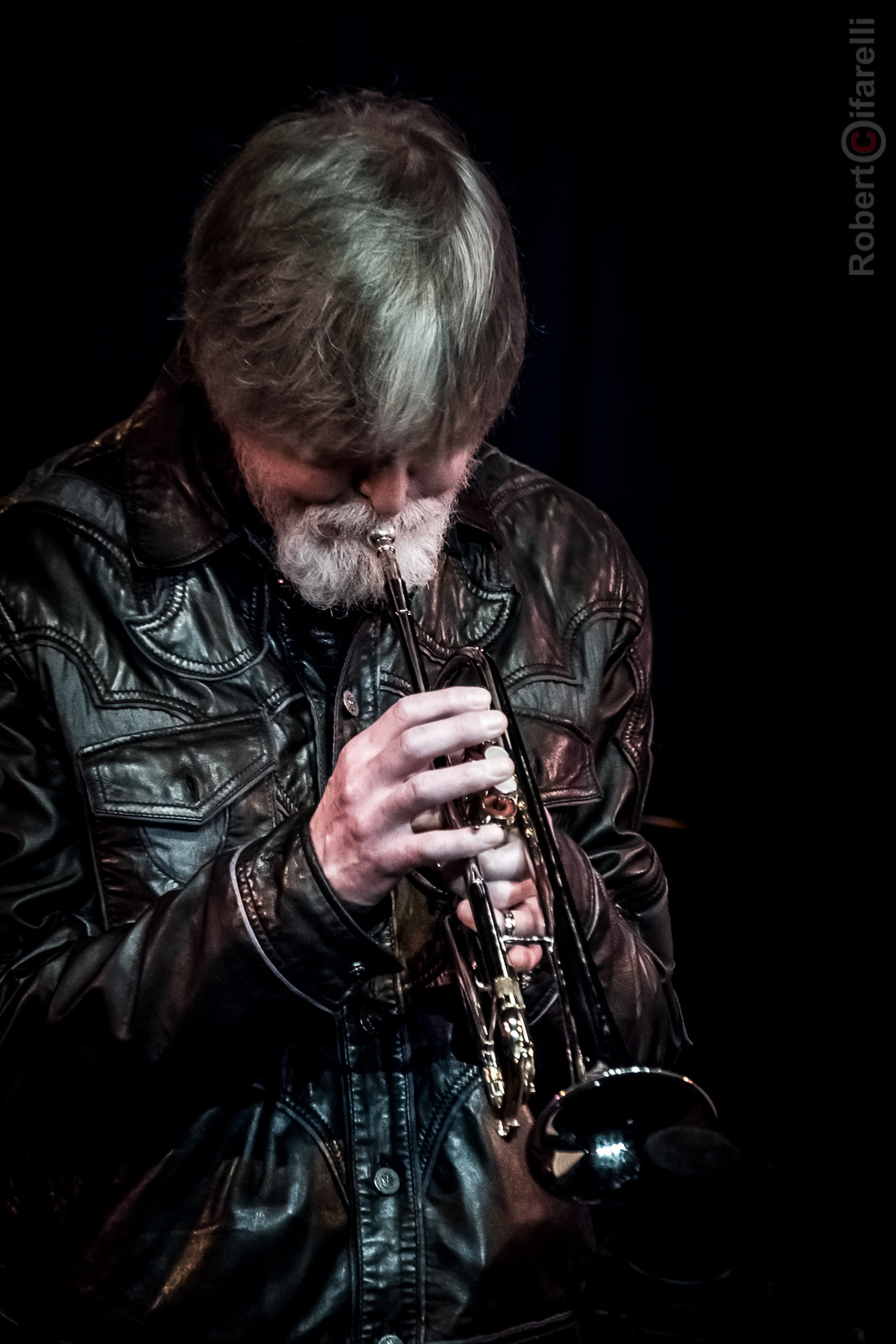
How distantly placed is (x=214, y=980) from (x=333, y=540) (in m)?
0.72

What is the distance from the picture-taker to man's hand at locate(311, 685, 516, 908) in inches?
66.0

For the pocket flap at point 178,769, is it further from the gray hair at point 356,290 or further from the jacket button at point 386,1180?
the jacket button at point 386,1180

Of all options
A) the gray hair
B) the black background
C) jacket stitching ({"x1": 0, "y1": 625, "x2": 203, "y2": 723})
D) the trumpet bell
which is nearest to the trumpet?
the trumpet bell

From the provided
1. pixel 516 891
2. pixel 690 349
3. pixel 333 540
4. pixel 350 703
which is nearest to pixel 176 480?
pixel 333 540

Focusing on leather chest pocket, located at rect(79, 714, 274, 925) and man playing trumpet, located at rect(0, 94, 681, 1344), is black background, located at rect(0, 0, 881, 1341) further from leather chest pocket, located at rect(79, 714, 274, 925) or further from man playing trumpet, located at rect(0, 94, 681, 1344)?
leather chest pocket, located at rect(79, 714, 274, 925)

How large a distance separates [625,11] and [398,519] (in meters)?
1.65

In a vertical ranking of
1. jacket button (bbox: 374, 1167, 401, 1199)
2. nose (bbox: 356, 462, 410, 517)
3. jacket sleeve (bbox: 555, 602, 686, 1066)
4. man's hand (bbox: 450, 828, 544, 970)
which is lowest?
jacket button (bbox: 374, 1167, 401, 1199)

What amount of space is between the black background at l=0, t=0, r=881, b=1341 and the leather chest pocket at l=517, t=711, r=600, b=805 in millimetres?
933

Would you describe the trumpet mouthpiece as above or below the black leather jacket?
above

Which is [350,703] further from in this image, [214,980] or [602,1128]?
[602,1128]

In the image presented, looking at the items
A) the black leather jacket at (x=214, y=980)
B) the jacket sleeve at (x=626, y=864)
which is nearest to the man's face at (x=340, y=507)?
the black leather jacket at (x=214, y=980)

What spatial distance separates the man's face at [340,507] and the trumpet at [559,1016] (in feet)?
0.15

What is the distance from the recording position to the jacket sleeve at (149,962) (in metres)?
1.83

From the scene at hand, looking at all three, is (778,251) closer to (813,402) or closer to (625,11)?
(813,402)
